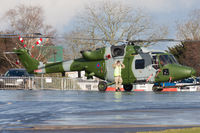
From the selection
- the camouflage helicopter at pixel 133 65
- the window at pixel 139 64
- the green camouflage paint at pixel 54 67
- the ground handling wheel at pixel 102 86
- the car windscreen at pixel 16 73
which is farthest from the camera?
the car windscreen at pixel 16 73

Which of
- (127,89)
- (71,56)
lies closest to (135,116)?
(127,89)

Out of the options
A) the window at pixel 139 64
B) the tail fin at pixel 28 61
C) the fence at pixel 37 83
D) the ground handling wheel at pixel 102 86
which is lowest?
the ground handling wheel at pixel 102 86

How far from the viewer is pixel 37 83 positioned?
124 feet

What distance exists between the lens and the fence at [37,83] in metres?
36.7

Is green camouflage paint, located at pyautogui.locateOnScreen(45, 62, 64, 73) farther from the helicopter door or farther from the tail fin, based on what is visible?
the helicopter door

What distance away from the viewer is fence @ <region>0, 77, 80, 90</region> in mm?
36688

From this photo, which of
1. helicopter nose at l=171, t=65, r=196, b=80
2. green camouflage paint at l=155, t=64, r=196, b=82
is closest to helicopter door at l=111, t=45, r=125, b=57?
green camouflage paint at l=155, t=64, r=196, b=82

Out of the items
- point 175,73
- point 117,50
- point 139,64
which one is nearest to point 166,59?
point 175,73

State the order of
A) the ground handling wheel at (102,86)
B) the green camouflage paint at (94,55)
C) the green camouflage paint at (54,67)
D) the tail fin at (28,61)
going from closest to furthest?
the green camouflage paint at (94,55), the ground handling wheel at (102,86), the green camouflage paint at (54,67), the tail fin at (28,61)

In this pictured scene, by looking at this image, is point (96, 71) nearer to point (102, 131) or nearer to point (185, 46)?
point (102, 131)

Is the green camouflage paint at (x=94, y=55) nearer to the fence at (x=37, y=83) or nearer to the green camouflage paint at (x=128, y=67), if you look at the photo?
the green camouflage paint at (x=128, y=67)

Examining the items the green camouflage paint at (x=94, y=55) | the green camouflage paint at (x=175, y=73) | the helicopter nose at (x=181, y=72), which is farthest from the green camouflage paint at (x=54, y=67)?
the helicopter nose at (x=181, y=72)

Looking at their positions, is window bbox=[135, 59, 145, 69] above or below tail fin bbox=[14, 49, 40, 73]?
below

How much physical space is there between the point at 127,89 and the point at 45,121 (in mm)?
21291
